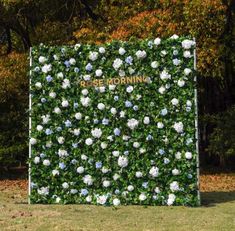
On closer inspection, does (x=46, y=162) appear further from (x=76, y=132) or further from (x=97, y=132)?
(x=97, y=132)

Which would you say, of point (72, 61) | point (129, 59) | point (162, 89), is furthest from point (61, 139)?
point (162, 89)

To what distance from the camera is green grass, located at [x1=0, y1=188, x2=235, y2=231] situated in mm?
8586

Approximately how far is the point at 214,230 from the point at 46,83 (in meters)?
5.21

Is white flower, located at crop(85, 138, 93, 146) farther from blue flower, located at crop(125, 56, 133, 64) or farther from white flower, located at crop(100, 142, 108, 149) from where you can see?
blue flower, located at crop(125, 56, 133, 64)

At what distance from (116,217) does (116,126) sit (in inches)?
90.6

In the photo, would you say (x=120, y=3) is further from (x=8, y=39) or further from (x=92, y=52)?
(x=92, y=52)

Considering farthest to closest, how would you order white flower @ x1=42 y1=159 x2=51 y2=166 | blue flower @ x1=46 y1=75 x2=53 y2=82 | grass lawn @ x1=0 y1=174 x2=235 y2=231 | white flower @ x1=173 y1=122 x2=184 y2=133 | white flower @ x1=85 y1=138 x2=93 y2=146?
blue flower @ x1=46 y1=75 x2=53 y2=82 → white flower @ x1=42 y1=159 x2=51 y2=166 → white flower @ x1=85 y1=138 x2=93 y2=146 → white flower @ x1=173 y1=122 x2=184 y2=133 → grass lawn @ x1=0 y1=174 x2=235 y2=231

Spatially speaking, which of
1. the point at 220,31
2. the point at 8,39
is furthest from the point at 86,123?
the point at 8,39

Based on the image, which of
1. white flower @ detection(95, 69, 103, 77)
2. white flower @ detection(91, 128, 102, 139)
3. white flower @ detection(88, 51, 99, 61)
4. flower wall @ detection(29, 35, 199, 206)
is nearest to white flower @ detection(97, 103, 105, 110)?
flower wall @ detection(29, 35, 199, 206)

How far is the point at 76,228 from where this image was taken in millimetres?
8438

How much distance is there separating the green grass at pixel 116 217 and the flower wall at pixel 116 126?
0.51 meters

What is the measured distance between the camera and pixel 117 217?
950 centimetres

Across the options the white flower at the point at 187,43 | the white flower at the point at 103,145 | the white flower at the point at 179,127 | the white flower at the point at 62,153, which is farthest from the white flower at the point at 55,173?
the white flower at the point at 187,43

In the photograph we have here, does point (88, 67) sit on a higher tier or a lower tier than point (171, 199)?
higher
